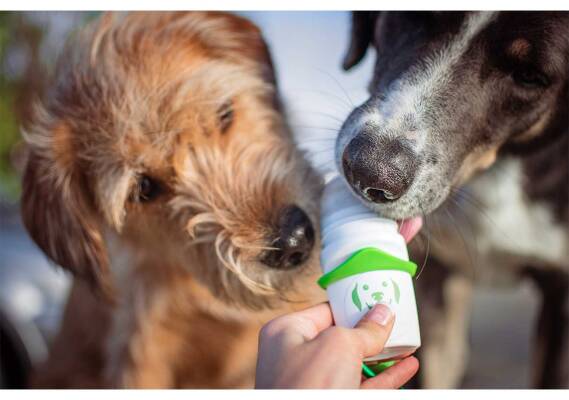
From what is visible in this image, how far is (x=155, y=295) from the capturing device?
157cm

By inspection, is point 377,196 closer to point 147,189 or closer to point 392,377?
point 392,377

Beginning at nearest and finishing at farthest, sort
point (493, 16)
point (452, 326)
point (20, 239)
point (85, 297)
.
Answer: point (493, 16) → point (85, 297) → point (20, 239) → point (452, 326)

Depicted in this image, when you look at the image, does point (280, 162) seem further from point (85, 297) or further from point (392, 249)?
point (85, 297)

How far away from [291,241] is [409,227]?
225 mm

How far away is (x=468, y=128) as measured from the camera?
1215 millimetres

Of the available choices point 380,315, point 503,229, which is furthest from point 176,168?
point 503,229

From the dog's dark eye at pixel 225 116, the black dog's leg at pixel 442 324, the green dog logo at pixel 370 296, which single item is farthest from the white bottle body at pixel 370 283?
the black dog's leg at pixel 442 324

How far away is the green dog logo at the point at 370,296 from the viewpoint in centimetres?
101

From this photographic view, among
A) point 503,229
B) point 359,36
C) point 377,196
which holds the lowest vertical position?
point 503,229

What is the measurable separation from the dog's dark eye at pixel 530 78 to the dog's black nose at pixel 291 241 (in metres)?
0.50
